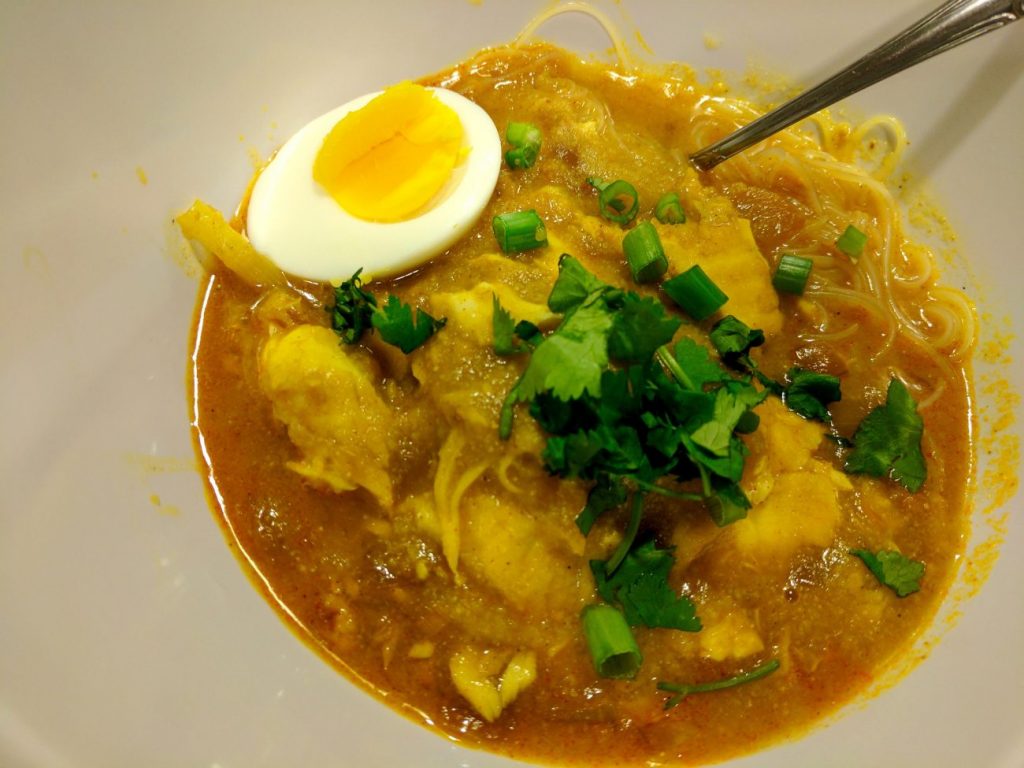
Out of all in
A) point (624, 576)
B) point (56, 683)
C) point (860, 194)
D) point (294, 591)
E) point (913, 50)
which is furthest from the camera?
point (860, 194)

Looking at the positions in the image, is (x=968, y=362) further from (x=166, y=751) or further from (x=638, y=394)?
(x=166, y=751)

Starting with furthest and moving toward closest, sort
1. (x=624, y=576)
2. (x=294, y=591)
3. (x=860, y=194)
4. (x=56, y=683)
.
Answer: (x=860, y=194)
(x=294, y=591)
(x=624, y=576)
(x=56, y=683)

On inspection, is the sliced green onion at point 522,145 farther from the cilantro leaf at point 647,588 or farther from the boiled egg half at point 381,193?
the cilantro leaf at point 647,588

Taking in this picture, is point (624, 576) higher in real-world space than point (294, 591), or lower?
higher

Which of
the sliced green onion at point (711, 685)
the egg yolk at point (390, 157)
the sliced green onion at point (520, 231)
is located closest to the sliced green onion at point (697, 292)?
the sliced green onion at point (520, 231)

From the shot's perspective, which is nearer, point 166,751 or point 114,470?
point 166,751

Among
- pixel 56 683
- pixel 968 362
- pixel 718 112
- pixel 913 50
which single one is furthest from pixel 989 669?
pixel 56 683

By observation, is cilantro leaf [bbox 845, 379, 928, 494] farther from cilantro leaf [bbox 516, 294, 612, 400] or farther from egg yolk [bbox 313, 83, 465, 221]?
egg yolk [bbox 313, 83, 465, 221]
